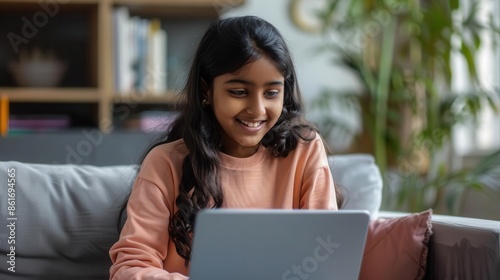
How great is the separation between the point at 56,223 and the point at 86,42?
5.86ft

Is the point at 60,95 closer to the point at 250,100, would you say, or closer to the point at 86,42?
the point at 86,42

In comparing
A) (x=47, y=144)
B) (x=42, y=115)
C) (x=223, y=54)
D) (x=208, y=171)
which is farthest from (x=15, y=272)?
(x=42, y=115)

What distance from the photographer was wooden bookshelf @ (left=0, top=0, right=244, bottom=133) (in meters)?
3.19

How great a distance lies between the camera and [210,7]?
10.9 feet

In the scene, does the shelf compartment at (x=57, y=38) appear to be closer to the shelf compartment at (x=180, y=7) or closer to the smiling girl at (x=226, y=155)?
the shelf compartment at (x=180, y=7)

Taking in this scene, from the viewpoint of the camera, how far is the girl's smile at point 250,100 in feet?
5.07

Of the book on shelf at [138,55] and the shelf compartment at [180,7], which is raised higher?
the shelf compartment at [180,7]

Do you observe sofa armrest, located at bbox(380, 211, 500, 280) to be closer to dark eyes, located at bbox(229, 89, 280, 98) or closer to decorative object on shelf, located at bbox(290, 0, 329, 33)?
dark eyes, located at bbox(229, 89, 280, 98)

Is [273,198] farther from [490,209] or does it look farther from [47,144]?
[490,209]

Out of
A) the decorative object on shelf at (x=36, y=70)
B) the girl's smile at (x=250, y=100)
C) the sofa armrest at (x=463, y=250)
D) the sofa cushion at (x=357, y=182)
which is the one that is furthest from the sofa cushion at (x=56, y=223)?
the decorative object on shelf at (x=36, y=70)

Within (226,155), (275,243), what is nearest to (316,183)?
(226,155)

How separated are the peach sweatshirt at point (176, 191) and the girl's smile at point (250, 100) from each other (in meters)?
0.10

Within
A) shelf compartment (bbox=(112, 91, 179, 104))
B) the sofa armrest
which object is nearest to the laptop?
the sofa armrest

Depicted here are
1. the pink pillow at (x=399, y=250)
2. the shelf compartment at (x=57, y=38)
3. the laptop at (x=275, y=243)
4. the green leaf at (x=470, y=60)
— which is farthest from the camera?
the shelf compartment at (x=57, y=38)
